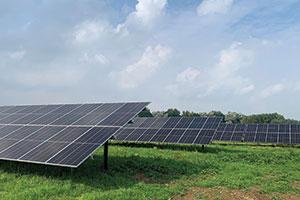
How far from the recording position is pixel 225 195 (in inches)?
431

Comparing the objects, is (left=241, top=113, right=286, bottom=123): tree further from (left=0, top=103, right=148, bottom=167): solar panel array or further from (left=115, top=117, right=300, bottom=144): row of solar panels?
(left=0, top=103, right=148, bottom=167): solar panel array

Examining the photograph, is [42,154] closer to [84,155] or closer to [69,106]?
[84,155]

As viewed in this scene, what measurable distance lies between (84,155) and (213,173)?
591 cm

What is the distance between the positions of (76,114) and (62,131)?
256 centimetres

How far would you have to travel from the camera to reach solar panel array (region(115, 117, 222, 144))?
23.6 meters

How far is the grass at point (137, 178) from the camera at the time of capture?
410 inches

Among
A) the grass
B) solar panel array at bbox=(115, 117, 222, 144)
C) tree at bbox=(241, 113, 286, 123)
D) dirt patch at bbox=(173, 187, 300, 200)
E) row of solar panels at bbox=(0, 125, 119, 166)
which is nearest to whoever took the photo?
the grass

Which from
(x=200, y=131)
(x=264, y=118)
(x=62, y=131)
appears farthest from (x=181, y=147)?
(x=264, y=118)

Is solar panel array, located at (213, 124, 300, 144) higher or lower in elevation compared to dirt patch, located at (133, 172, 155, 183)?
higher

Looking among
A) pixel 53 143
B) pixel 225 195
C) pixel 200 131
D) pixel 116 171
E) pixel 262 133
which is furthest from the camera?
pixel 262 133

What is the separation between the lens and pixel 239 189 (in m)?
11.8

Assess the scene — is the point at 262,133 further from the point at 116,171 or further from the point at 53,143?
the point at 53,143

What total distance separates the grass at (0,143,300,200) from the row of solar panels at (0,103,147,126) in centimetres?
195

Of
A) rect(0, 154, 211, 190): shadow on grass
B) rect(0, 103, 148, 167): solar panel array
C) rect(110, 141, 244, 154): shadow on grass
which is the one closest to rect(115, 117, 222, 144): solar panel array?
rect(110, 141, 244, 154): shadow on grass
